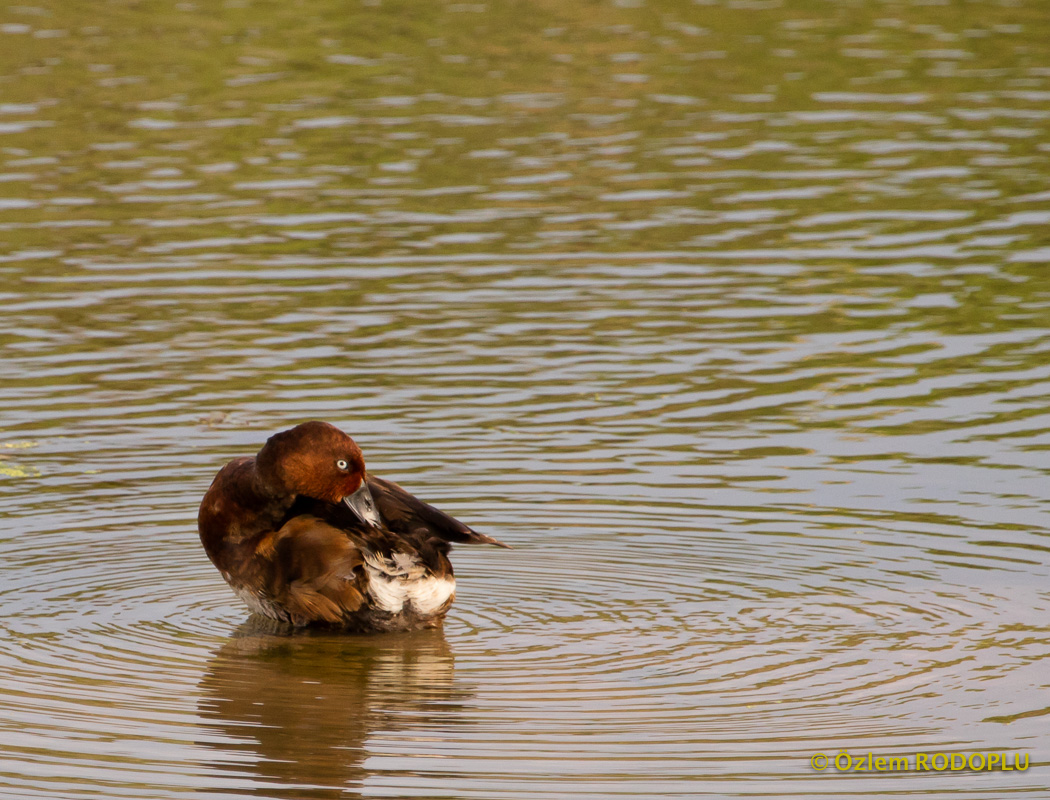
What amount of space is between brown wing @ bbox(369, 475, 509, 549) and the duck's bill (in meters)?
0.11

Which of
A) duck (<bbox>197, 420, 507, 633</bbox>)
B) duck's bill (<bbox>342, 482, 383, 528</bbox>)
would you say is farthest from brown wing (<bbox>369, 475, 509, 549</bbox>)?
duck's bill (<bbox>342, 482, 383, 528</bbox>)

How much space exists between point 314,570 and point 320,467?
1.51 feet

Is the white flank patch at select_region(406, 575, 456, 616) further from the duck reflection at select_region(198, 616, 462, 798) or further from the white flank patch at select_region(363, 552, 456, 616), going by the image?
the duck reflection at select_region(198, 616, 462, 798)

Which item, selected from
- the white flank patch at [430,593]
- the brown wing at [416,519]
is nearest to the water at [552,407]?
the white flank patch at [430,593]

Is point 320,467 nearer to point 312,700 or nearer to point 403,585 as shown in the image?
point 403,585

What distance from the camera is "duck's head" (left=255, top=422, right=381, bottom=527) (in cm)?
763

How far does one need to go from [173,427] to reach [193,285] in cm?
351

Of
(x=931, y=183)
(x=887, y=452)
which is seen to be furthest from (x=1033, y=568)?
(x=931, y=183)

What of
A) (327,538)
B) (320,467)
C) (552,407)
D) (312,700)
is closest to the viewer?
(312,700)

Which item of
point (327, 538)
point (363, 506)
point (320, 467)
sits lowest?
point (327, 538)

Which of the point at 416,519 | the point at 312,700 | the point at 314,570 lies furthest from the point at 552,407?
the point at 312,700

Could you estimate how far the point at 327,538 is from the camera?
7.76 meters

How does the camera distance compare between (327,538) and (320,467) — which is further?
(327,538)

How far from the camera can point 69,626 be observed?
313 inches
